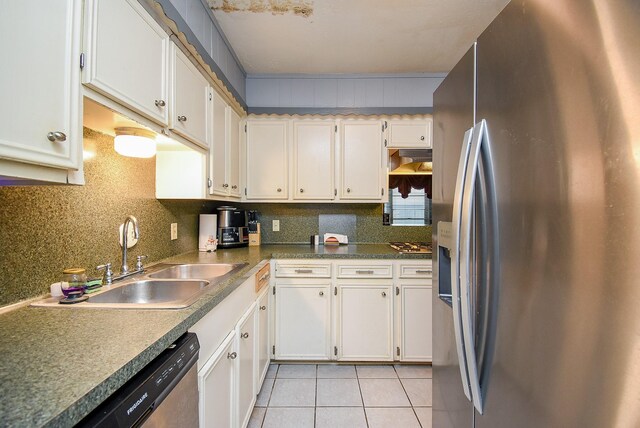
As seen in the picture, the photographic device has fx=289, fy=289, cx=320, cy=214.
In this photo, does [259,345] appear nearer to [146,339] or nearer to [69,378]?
[146,339]

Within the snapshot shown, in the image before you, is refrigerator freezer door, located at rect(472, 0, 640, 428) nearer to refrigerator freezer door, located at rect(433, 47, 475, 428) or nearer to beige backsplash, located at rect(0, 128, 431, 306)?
refrigerator freezer door, located at rect(433, 47, 475, 428)

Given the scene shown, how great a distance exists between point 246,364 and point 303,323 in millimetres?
760

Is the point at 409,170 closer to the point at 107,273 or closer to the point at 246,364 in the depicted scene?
the point at 246,364

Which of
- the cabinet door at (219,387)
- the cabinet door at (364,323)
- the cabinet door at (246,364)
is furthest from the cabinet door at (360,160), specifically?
the cabinet door at (219,387)

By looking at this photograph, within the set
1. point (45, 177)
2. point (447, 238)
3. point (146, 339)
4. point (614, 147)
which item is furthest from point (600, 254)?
point (45, 177)

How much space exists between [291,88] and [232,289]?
2.03 m

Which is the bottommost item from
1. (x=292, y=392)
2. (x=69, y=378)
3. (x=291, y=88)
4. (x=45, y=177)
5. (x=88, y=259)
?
(x=292, y=392)

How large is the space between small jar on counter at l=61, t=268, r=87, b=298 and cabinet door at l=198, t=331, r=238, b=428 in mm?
553

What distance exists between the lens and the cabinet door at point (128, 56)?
875 mm

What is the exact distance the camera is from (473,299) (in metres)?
0.84

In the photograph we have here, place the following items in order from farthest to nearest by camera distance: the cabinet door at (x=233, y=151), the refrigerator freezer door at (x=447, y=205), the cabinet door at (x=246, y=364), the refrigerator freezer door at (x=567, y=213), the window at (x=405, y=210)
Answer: the window at (x=405, y=210) → the cabinet door at (x=233, y=151) → the cabinet door at (x=246, y=364) → the refrigerator freezer door at (x=447, y=205) → the refrigerator freezer door at (x=567, y=213)

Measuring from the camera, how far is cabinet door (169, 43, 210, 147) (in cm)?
136

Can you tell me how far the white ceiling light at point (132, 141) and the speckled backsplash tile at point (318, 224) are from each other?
1.57 meters

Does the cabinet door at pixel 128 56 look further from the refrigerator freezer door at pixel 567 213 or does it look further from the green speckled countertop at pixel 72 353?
the refrigerator freezer door at pixel 567 213
